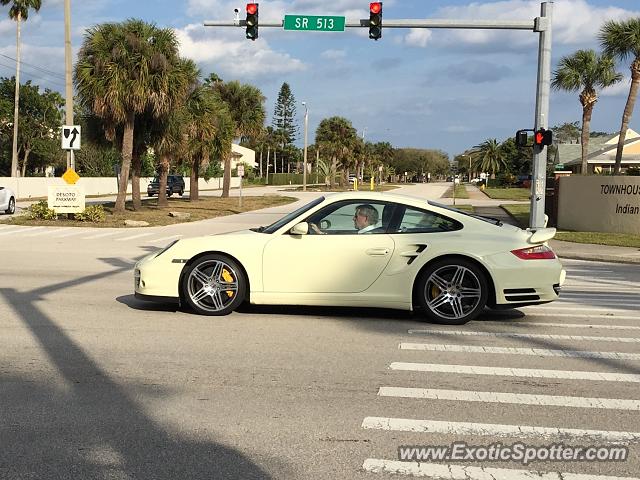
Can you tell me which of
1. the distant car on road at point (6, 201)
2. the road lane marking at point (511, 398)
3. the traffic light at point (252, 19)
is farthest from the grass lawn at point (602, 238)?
the distant car on road at point (6, 201)

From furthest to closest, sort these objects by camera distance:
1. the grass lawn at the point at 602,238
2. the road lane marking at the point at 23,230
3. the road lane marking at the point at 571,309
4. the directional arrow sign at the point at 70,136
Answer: the directional arrow sign at the point at 70,136
the road lane marking at the point at 23,230
the grass lawn at the point at 602,238
the road lane marking at the point at 571,309

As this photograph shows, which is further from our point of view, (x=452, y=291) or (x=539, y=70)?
(x=539, y=70)

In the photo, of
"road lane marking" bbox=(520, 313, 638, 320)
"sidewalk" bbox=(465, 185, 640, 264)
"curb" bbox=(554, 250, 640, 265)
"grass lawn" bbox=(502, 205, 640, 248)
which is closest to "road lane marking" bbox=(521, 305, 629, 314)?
"road lane marking" bbox=(520, 313, 638, 320)

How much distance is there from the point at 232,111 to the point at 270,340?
4056cm

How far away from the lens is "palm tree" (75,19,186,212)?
25078 mm

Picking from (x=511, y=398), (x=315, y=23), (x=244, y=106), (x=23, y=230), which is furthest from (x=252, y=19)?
(x=244, y=106)

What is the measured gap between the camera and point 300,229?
287 inches

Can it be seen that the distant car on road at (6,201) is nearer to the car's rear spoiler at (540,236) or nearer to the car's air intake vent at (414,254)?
the car's air intake vent at (414,254)

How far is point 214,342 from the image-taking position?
21.0ft

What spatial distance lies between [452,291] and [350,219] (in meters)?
1.37

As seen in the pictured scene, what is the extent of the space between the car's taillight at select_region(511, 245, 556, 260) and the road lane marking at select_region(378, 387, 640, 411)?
252cm

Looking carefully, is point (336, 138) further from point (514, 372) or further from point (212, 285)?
point (514, 372)

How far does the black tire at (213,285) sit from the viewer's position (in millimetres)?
7406

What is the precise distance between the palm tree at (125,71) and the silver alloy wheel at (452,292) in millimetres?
20605
